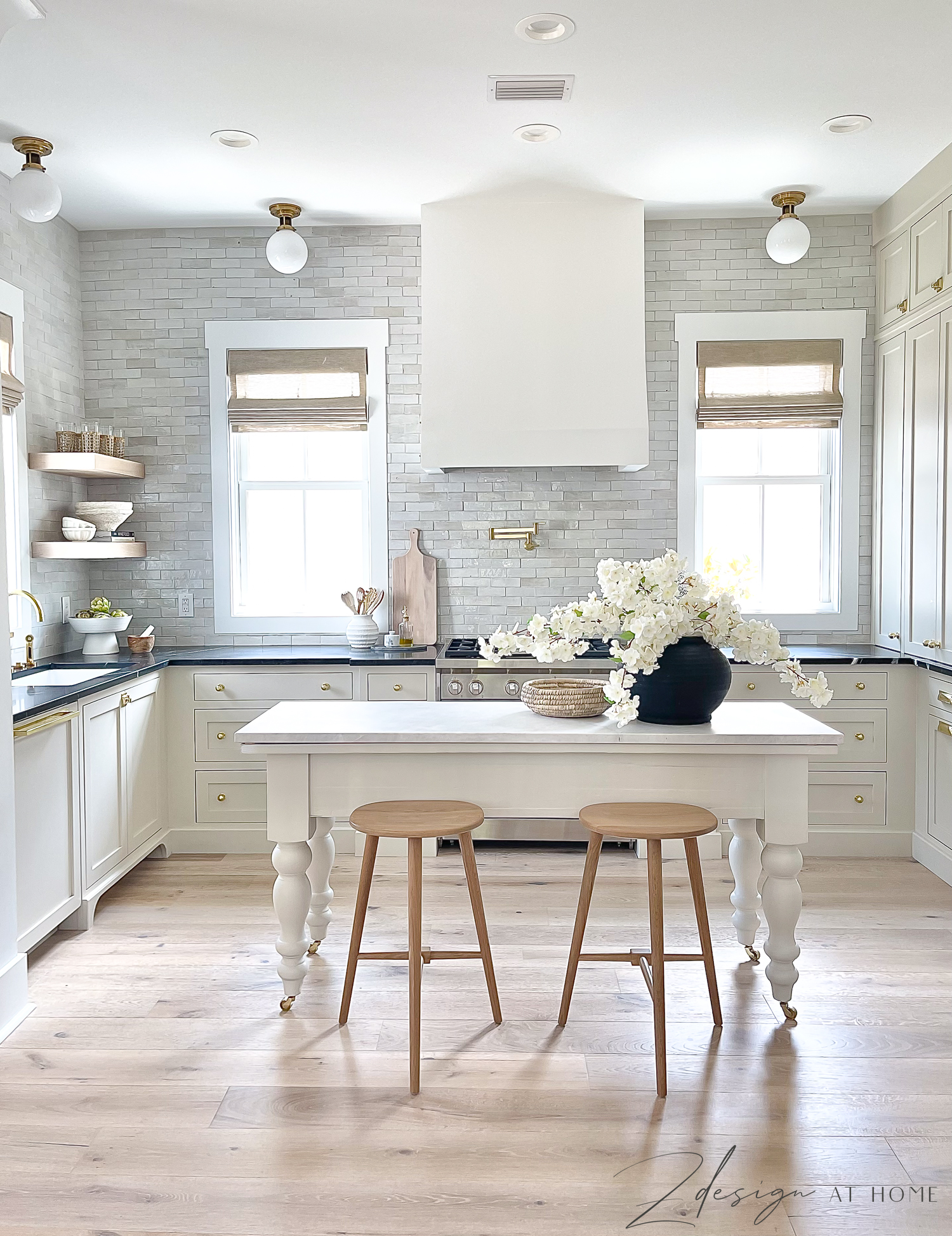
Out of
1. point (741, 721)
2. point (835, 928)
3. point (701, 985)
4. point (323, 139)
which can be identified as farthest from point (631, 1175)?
point (323, 139)

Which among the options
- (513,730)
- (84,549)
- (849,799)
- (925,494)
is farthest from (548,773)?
(84,549)

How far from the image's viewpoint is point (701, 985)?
3076 millimetres

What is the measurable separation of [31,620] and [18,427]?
865 millimetres

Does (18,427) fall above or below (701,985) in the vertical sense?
above

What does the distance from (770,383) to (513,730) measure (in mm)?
3010

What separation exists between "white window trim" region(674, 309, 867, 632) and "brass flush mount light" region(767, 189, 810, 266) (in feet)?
1.33

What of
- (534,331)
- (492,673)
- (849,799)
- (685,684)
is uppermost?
(534,331)

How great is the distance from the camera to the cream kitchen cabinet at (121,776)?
3662 millimetres

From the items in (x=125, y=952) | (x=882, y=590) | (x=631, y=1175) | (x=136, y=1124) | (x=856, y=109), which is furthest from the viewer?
(x=882, y=590)

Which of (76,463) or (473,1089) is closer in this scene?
(473,1089)

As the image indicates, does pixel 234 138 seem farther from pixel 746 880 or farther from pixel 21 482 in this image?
pixel 746 880

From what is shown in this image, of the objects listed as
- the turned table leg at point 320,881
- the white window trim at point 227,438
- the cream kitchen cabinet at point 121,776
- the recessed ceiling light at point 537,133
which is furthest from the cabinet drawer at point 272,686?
Answer: the recessed ceiling light at point 537,133

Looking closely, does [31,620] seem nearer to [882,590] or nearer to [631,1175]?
[631,1175]

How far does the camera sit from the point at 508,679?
4.45 meters
